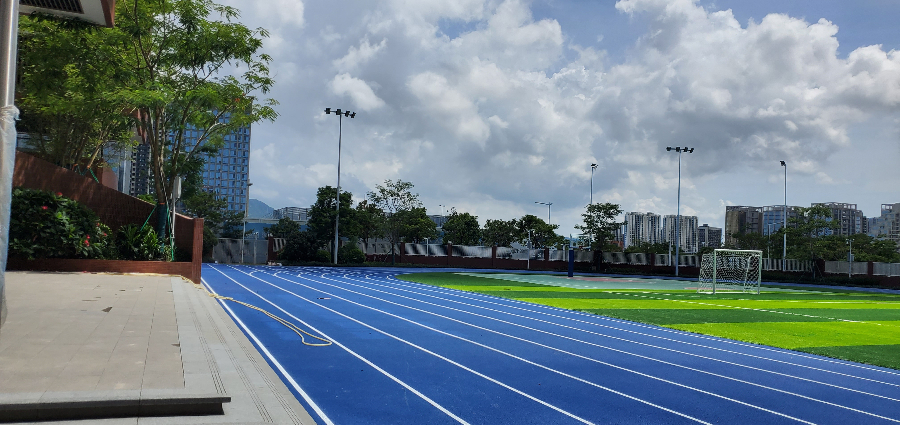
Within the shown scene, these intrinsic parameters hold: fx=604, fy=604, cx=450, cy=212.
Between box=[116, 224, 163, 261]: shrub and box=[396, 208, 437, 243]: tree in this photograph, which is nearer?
box=[116, 224, 163, 261]: shrub

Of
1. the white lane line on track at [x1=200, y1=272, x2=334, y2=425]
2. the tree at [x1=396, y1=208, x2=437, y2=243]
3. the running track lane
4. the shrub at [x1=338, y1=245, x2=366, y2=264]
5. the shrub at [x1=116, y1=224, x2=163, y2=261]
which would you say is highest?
the tree at [x1=396, y1=208, x2=437, y2=243]

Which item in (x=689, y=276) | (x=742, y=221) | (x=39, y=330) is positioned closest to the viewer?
(x=39, y=330)

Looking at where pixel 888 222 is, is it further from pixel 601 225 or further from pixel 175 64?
pixel 175 64

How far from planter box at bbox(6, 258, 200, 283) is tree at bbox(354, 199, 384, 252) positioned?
27.1 meters

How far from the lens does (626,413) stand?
644cm

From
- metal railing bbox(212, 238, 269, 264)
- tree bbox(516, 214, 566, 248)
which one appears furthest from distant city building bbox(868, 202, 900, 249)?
metal railing bbox(212, 238, 269, 264)

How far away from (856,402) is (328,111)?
40005mm

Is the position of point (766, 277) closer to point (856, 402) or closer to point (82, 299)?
point (856, 402)

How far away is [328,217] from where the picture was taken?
144 ft

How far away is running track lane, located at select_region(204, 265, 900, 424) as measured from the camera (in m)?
6.43

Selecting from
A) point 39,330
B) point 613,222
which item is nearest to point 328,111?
point 613,222

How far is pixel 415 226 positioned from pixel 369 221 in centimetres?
387

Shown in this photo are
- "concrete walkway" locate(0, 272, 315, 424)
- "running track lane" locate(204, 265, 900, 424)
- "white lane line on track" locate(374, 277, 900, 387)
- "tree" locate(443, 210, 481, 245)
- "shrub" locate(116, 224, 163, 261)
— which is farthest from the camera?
"tree" locate(443, 210, 481, 245)

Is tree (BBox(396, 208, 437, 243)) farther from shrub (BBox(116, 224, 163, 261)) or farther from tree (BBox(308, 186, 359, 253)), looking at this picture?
shrub (BBox(116, 224, 163, 261))
